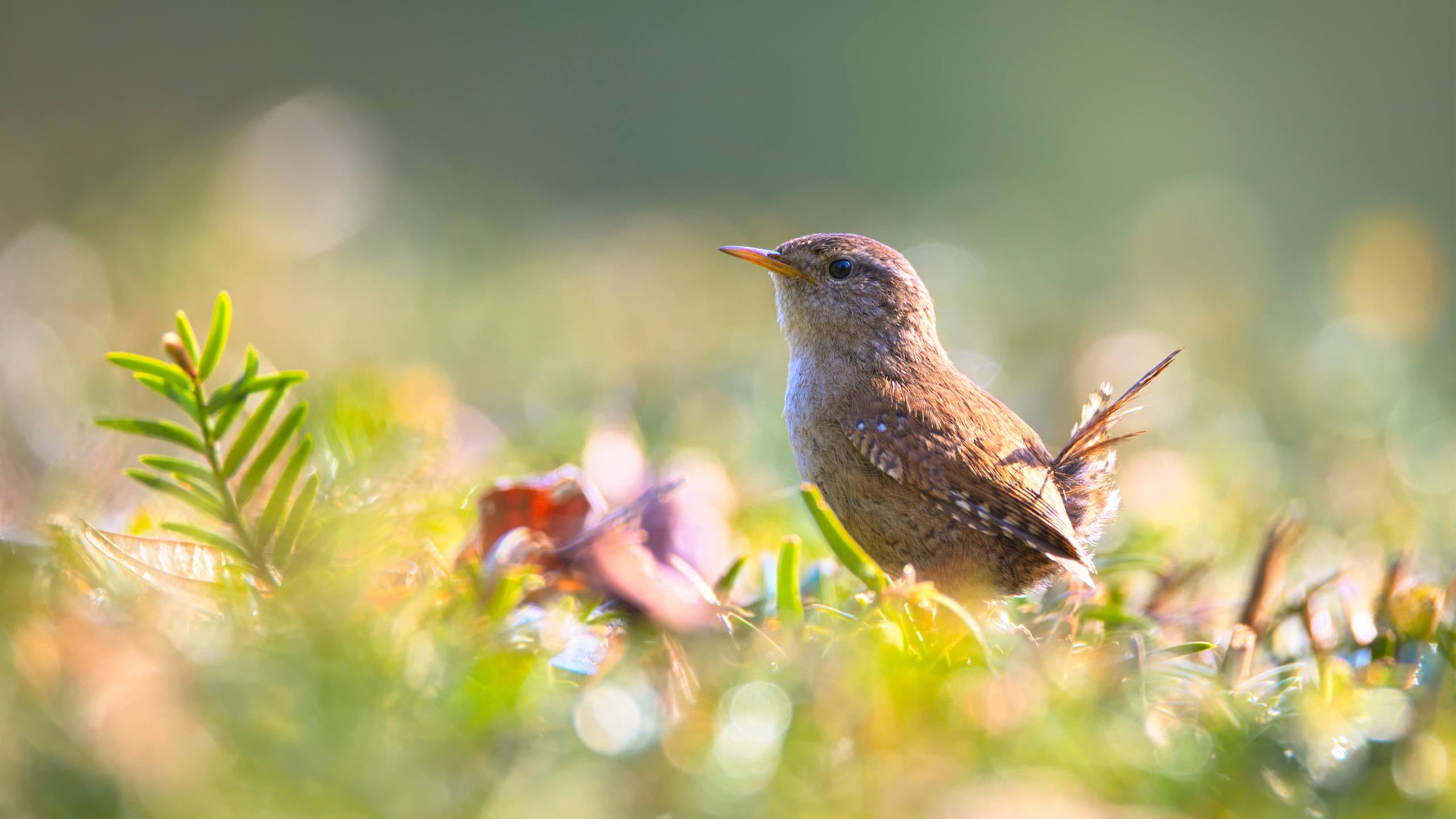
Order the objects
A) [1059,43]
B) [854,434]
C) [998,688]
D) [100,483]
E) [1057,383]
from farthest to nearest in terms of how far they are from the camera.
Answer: [1059,43] < [1057,383] < [854,434] < [100,483] < [998,688]

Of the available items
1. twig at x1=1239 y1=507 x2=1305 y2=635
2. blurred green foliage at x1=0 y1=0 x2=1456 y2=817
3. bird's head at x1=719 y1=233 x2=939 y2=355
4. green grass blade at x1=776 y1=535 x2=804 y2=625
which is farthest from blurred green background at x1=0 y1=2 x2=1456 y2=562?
green grass blade at x1=776 y1=535 x2=804 y2=625

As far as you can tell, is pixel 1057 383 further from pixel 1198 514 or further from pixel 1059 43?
pixel 1059 43

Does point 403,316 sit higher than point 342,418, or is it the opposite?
point 403,316

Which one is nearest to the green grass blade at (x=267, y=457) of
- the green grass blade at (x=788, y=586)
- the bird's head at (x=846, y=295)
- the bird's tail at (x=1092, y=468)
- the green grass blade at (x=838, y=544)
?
the green grass blade at (x=788, y=586)

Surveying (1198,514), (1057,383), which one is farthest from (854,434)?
(1057,383)

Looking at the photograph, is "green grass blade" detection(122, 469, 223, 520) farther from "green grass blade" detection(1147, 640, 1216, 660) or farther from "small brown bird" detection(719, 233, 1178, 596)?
"small brown bird" detection(719, 233, 1178, 596)

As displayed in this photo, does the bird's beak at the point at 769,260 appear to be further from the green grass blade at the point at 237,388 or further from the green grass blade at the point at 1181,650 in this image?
the green grass blade at the point at 237,388

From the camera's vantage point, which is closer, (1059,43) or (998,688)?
(998,688)
